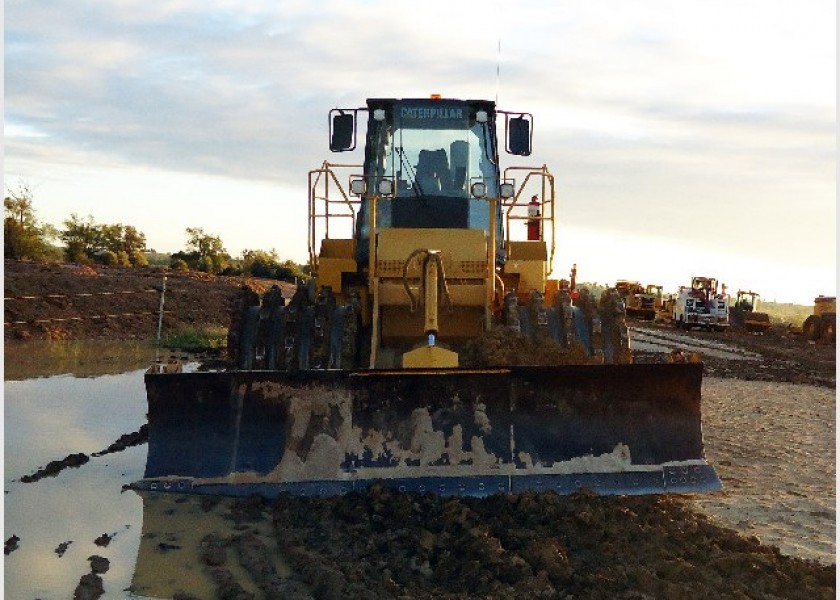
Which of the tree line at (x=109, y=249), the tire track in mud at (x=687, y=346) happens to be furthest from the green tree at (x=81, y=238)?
the tire track in mud at (x=687, y=346)

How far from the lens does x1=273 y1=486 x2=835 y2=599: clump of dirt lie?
18.0 ft

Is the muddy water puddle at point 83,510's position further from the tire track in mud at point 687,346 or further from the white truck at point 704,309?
the white truck at point 704,309

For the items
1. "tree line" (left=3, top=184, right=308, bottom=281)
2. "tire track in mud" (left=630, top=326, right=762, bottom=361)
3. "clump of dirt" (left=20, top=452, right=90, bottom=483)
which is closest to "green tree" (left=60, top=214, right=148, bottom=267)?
"tree line" (left=3, top=184, right=308, bottom=281)

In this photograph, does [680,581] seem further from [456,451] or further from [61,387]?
[61,387]

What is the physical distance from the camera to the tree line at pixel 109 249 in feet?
117

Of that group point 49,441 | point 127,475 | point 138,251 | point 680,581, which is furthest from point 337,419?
point 138,251

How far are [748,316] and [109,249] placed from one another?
1121 inches

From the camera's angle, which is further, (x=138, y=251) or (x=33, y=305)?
(x=138, y=251)

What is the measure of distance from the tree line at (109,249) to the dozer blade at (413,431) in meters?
25.6

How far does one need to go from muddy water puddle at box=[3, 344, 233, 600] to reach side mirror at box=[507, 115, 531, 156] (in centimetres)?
441

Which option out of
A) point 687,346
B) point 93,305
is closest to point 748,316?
point 687,346

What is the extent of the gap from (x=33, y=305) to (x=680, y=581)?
1929cm

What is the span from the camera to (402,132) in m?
9.67

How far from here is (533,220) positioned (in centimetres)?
945
